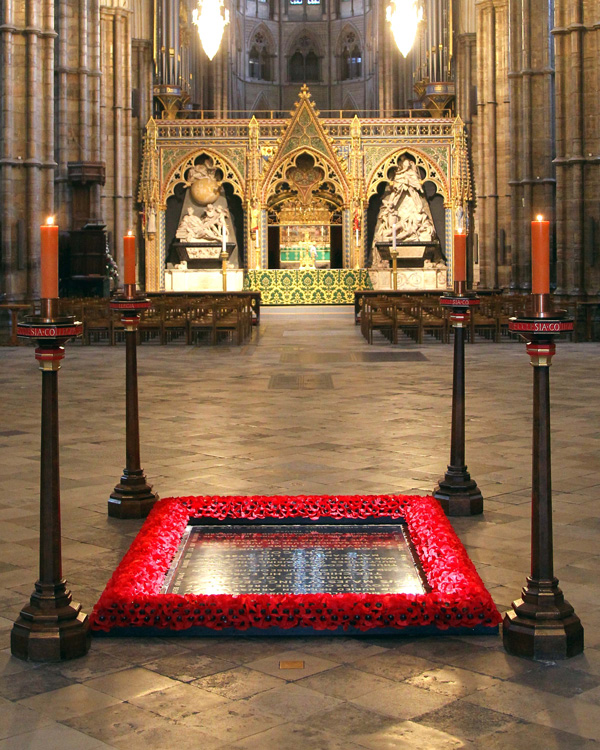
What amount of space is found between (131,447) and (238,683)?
287cm

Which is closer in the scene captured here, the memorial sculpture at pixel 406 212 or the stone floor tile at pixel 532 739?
the stone floor tile at pixel 532 739

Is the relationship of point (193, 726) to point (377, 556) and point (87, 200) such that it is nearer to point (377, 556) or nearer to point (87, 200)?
point (377, 556)

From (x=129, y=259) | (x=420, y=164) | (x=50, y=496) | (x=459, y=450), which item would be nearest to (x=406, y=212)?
(x=420, y=164)

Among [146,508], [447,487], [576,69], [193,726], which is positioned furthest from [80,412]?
[576,69]

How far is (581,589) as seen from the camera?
509 centimetres

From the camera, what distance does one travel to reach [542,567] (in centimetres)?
442

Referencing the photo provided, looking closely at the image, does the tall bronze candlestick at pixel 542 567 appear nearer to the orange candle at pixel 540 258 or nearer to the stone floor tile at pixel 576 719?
the orange candle at pixel 540 258

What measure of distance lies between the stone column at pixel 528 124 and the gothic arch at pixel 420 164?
18.4 ft

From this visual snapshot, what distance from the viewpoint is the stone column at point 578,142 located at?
21250 millimetres

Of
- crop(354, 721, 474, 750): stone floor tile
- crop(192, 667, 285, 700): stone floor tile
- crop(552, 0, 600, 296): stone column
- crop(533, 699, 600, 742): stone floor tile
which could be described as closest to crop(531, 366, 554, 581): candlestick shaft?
crop(533, 699, 600, 742): stone floor tile

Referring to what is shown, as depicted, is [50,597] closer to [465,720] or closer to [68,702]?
[68,702]

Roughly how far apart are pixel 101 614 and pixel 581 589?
2.21 m

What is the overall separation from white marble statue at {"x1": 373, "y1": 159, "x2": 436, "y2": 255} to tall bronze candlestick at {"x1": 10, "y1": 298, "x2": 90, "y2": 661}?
3023 centimetres

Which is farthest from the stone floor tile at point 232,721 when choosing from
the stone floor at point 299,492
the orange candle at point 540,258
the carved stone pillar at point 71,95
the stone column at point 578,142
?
the carved stone pillar at point 71,95
